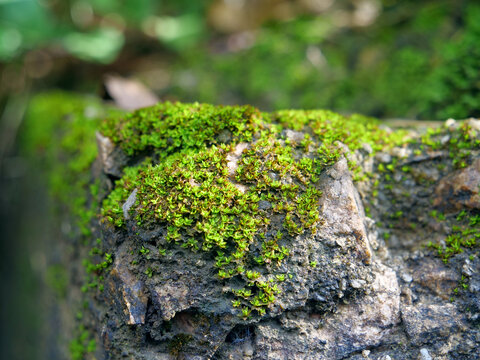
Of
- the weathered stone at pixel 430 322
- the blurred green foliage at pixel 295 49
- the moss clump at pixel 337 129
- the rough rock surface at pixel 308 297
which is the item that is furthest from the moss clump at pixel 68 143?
the weathered stone at pixel 430 322

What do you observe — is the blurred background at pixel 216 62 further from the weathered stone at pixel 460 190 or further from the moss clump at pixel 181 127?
the moss clump at pixel 181 127

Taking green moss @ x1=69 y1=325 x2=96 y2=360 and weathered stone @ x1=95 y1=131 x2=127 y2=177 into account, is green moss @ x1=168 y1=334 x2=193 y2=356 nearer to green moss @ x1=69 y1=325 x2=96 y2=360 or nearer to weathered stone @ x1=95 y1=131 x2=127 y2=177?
green moss @ x1=69 y1=325 x2=96 y2=360

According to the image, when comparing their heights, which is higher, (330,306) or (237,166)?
(237,166)

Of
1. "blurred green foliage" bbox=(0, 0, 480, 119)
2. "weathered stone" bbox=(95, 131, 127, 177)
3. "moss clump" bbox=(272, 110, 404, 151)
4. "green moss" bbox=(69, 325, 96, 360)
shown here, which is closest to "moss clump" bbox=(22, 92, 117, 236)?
"weathered stone" bbox=(95, 131, 127, 177)

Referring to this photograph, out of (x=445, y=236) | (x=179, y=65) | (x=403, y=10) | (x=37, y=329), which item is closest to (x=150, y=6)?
(x=179, y=65)

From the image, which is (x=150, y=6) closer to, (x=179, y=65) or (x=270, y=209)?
(x=179, y=65)
